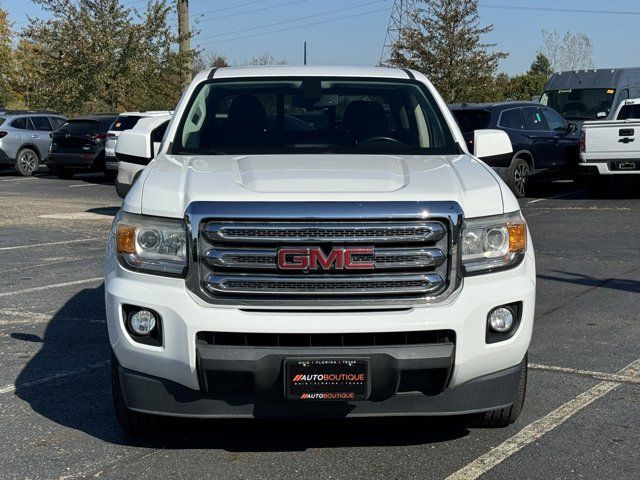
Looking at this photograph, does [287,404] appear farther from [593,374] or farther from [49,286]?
[49,286]

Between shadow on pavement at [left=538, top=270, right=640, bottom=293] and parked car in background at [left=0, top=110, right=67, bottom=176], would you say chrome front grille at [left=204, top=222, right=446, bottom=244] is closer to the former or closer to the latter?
shadow on pavement at [left=538, top=270, right=640, bottom=293]

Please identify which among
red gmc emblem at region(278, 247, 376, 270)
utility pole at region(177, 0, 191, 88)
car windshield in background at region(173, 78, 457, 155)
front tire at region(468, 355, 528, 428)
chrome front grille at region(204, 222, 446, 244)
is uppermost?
utility pole at region(177, 0, 191, 88)

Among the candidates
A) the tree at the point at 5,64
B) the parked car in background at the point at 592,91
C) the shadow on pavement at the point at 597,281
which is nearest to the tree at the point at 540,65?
the tree at the point at 5,64

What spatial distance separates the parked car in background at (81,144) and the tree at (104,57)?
7323mm

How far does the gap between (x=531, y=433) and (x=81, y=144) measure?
21.2 metres

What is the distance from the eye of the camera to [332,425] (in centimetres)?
530

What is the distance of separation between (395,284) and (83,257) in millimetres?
7899

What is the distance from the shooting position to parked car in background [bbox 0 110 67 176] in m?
26.6

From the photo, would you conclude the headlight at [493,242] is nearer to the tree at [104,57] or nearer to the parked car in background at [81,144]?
the parked car in background at [81,144]

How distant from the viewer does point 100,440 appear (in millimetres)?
5055

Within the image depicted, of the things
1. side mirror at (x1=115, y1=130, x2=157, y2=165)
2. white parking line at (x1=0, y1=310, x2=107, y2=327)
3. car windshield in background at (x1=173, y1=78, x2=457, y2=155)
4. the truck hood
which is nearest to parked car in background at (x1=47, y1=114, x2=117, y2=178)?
white parking line at (x1=0, y1=310, x2=107, y2=327)

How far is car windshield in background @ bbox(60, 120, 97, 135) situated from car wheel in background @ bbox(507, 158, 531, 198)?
11262mm

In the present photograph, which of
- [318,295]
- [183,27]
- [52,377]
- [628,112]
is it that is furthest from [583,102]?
[318,295]

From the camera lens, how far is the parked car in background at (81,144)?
2486cm
